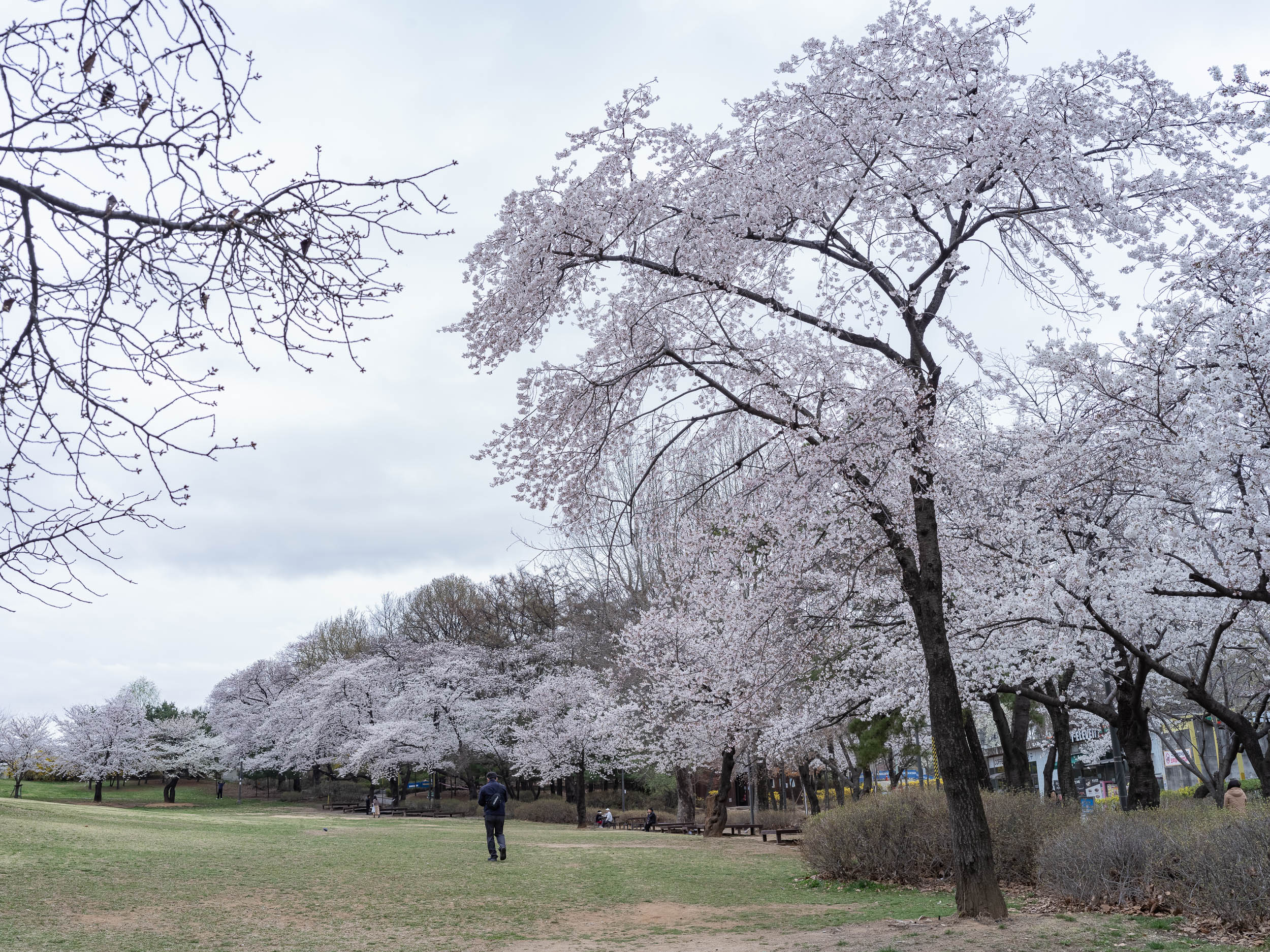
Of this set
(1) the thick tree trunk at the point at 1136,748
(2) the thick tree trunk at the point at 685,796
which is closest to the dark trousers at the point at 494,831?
(1) the thick tree trunk at the point at 1136,748

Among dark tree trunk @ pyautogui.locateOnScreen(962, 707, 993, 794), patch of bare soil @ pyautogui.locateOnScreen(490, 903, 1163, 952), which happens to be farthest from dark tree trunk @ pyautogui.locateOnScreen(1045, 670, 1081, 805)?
patch of bare soil @ pyautogui.locateOnScreen(490, 903, 1163, 952)

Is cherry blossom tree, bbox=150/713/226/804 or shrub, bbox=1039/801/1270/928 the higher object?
shrub, bbox=1039/801/1270/928

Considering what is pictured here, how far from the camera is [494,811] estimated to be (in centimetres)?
1588

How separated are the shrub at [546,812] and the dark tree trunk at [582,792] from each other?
2238 millimetres

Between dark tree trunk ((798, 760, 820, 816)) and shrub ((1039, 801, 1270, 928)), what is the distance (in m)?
24.9

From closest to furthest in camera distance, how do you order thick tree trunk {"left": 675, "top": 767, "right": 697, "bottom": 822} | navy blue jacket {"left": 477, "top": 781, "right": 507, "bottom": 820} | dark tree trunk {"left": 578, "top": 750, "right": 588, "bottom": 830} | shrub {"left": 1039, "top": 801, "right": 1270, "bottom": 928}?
shrub {"left": 1039, "top": 801, "right": 1270, "bottom": 928} → navy blue jacket {"left": 477, "top": 781, "right": 507, "bottom": 820} → thick tree trunk {"left": 675, "top": 767, "right": 697, "bottom": 822} → dark tree trunk {"left": 578, "top": 750, "right": 588, "bottom": 830}

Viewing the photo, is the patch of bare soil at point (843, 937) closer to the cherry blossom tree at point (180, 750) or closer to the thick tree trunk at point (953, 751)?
the thick tree trunk at point (953, 751)

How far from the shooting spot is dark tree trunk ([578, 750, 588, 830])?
3344 cm

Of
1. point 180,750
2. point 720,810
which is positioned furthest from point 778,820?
point 180,750

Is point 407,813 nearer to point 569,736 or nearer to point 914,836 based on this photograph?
point 569,736

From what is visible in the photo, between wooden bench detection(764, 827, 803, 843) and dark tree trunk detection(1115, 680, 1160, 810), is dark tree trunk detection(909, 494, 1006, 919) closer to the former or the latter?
dark tree trunk detection(1115, 680, 1160, 810)

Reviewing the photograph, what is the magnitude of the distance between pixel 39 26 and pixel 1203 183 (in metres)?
10.7

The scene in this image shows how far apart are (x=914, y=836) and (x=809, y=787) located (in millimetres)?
29487

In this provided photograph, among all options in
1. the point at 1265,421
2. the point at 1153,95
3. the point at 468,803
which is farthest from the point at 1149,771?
the point at 468,803
